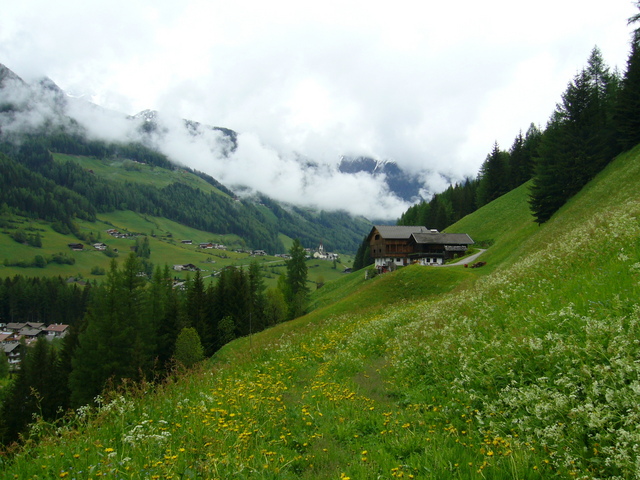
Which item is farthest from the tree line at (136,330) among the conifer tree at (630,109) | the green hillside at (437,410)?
the conifer tree at (630,109)

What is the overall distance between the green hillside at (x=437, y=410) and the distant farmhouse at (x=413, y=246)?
62574 mm

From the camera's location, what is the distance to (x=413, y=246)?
80.1m

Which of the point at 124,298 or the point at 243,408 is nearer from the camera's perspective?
the point at 243,408

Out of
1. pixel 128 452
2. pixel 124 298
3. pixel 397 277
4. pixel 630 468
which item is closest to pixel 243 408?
pixel 128 452

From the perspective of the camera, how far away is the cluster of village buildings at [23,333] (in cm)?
12738

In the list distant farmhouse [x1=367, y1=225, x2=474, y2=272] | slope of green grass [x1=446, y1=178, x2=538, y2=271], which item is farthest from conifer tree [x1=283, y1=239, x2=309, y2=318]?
slope of green grass [x1=446, y1=178, x2=538, y2=271]

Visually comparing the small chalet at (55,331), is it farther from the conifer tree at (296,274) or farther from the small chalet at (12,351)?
the conifer tree at (296,274)

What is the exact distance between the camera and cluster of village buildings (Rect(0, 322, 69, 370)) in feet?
418

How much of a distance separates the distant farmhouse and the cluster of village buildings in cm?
12436

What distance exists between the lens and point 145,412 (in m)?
8.12

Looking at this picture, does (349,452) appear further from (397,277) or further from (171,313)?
(171,313)

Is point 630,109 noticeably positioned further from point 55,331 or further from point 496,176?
point 55,331

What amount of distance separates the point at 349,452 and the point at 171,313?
2367 inches

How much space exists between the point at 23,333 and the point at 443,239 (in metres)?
163
